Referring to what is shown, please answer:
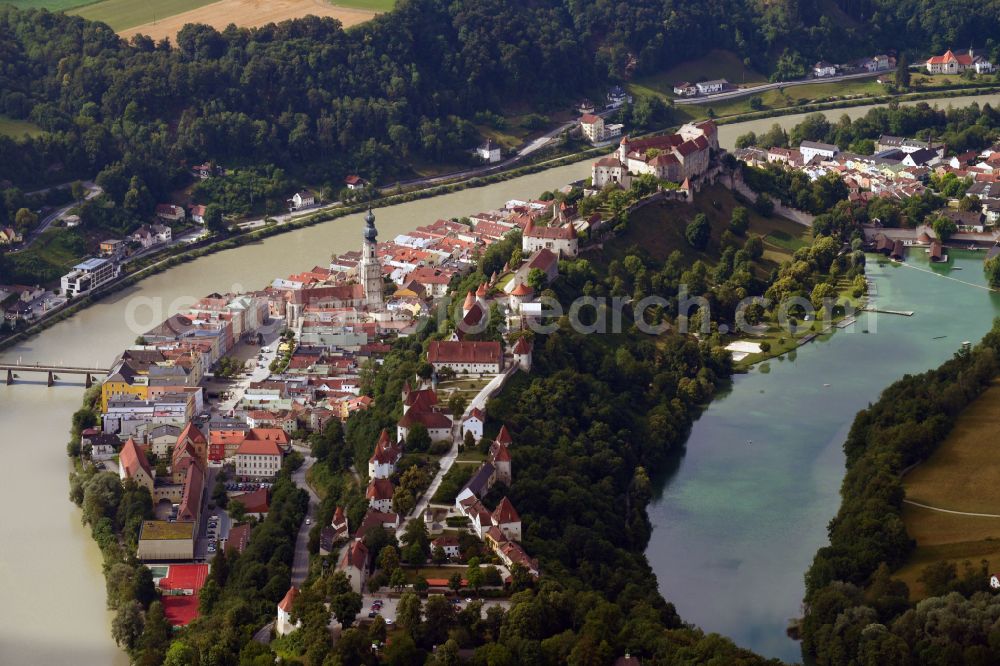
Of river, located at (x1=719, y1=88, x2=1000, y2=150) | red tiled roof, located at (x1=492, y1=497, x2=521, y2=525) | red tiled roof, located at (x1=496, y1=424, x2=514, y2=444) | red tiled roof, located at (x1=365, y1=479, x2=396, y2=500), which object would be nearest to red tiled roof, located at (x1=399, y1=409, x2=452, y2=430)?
red tiled roof, located at (x1=496, y1=424, x2=514, y2=444)

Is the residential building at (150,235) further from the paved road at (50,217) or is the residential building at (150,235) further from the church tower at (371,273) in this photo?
the church tower at (371,273)

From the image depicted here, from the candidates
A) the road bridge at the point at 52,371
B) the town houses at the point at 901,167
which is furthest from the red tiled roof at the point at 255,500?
the town houses at the point at 901,167

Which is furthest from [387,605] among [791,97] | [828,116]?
→ [791,97]

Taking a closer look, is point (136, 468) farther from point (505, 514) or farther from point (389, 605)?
point (389, 605)

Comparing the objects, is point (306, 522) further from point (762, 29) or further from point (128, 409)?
point (762, 29)

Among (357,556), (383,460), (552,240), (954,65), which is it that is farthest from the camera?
(954,65)

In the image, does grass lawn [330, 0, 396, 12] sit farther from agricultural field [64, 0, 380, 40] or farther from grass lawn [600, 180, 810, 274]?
grass lawn [600, 180, 810, 274]
